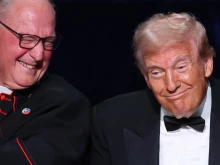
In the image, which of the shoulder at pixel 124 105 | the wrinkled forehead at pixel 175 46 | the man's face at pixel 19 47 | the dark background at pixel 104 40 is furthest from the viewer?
the dark background at pixel 104 40

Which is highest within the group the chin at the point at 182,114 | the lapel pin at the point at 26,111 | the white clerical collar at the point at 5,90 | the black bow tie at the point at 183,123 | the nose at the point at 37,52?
the nose at the point at 37,52

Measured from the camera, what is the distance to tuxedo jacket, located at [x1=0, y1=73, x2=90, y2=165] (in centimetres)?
170

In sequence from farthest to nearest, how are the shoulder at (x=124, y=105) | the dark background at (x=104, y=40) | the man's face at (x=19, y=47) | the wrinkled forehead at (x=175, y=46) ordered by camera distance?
the dark background at (x=104, y=40), the shoulder at (x=124, y=105), the man's face at (x=19, y=47), the wrinkled forehead at (x=175, y=46)

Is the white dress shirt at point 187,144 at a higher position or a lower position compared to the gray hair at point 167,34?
lower

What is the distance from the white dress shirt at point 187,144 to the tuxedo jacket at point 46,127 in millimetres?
283

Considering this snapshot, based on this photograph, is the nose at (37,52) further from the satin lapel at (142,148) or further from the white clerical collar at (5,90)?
the satin lapel at (142,148)

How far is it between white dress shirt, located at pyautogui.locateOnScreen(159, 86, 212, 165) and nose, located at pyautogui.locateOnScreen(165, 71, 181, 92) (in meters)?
0.18

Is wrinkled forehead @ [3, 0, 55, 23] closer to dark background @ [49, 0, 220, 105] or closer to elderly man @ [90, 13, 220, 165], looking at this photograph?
elderly man @ [90, 13, 220, 165]

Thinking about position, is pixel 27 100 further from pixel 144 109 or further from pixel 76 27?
pixel 76 27

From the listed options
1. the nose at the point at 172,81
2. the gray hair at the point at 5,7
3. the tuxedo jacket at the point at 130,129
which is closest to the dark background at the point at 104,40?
the tuxedo jacket at the point at 130,129

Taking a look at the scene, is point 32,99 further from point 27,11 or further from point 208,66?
point 208,66

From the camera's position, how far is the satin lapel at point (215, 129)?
1.72 meters

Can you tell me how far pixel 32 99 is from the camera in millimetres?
1828

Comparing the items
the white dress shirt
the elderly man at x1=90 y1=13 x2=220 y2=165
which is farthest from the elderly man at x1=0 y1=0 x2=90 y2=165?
the white dress shirt
